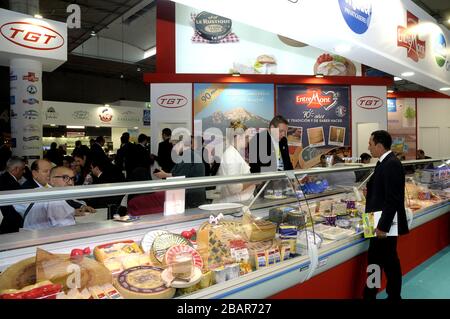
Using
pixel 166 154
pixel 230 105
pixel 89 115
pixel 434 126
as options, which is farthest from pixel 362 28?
pixel 89 115

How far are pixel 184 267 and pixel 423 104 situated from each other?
13.3 meters

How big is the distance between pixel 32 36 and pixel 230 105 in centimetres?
415

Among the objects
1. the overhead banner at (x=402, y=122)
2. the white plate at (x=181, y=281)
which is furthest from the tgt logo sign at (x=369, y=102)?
the white plate at (x=181, y=281)

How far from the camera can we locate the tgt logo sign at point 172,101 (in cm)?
754

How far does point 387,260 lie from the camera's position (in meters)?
3.16

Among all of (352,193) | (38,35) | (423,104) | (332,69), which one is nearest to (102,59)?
(38,35)

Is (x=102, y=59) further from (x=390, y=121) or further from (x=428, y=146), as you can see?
A: (x=428, y=146)

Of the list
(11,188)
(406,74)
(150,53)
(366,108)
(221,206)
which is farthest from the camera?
(150,53)

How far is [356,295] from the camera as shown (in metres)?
3.25

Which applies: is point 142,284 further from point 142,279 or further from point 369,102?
point 369,102

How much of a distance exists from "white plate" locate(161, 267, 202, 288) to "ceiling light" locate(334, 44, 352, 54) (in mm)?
3041

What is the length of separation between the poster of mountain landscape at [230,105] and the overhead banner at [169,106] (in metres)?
Result: 0.18

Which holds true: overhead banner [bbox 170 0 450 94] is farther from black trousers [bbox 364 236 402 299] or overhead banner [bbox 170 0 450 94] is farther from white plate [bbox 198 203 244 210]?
black trousers [bbox 364 236 402 299]

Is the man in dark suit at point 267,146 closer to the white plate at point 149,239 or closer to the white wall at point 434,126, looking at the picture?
the white plate at point 149,239
